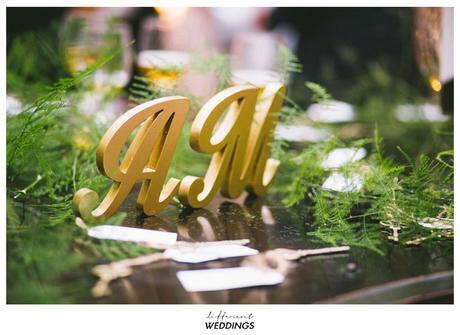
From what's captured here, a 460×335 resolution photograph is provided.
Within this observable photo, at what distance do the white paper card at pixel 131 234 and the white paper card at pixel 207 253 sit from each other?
0.06m

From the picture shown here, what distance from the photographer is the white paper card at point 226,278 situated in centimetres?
69

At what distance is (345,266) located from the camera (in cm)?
76

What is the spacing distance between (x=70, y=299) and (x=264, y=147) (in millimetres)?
647

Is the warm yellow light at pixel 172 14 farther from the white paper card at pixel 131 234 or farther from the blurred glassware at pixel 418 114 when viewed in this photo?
the white paper card at pixel 131 234

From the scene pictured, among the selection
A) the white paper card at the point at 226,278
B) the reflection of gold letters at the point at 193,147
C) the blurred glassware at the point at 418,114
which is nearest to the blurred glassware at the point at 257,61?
the reflection of gold letters at the point at 193,147

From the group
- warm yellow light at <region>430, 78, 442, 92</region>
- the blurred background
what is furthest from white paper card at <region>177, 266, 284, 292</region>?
warm yellow light at <region>430, 78, 442, 92</region>

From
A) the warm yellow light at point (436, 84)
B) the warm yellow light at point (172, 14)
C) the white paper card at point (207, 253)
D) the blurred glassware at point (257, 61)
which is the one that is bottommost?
the white paper card at point (207, 253)

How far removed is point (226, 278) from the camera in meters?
0.72

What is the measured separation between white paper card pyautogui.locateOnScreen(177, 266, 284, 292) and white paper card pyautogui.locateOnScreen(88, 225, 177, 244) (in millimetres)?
143

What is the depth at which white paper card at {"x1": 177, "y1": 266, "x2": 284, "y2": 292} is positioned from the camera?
0.69 m

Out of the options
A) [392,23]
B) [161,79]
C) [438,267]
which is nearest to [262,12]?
[392,23]

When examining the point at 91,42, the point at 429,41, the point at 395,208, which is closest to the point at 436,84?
the point at 429,41

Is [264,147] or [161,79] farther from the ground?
[161,79]
